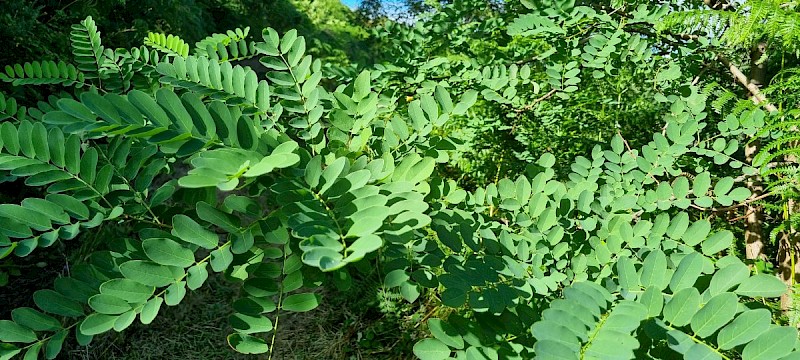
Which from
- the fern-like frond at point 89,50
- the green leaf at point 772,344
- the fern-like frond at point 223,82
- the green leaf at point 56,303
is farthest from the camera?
the fern-like frond at point 89,50

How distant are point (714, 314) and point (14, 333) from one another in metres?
0.79

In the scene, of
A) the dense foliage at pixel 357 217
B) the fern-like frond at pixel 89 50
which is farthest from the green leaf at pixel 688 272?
the fern-like frond at pixel 89 50

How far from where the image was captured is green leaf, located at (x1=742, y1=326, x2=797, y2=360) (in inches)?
21.0

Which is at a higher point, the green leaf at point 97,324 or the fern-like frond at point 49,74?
the fern-like frond at point 49,74

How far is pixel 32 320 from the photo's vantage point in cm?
64

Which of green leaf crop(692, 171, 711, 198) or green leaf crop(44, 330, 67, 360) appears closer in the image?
green leaf crop(44, 330, 67, 360)

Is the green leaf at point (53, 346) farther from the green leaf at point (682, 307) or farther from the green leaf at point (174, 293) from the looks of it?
the green leaf at point (682, 307)

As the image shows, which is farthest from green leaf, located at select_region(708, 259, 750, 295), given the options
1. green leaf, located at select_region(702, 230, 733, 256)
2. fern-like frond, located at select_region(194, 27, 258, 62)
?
fern-like frond, located at select_region(194, 27, 258, 62)

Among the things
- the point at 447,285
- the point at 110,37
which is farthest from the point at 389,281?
the point at 110,37

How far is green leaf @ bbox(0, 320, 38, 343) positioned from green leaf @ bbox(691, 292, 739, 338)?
2.47 feet

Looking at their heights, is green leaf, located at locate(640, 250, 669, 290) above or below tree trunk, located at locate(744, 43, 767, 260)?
below

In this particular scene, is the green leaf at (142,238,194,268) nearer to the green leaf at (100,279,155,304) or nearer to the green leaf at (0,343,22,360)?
the green leaf at (100,279,155,304)

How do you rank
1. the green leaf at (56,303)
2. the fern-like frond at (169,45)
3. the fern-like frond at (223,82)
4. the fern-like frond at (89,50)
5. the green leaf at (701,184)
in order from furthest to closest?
the fern-like frond at (169,45) → the fern-like frond at (89,50) → the green leaf at (701,184) → the fern-like frond at (223,82) → the green leaf at (56,303)

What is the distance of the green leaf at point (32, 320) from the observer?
0.63 metres
